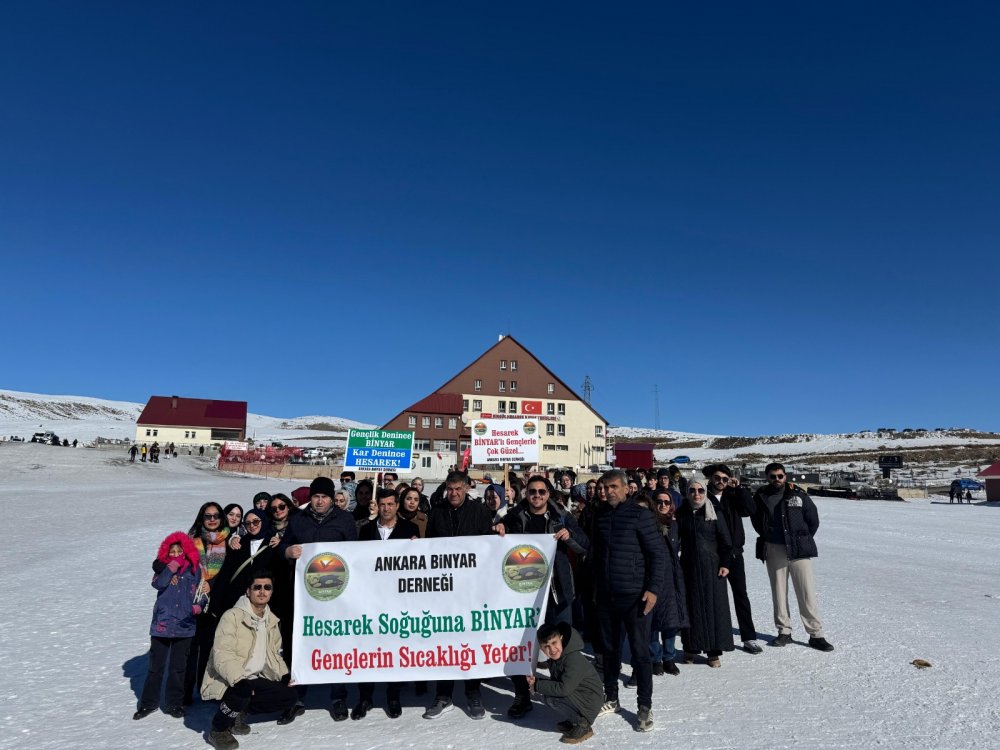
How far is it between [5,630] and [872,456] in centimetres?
10182

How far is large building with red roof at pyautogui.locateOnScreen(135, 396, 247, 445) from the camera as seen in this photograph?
82.7m

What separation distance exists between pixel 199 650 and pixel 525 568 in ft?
10.4

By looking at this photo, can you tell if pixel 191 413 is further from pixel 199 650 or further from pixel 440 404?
pixel 199 650

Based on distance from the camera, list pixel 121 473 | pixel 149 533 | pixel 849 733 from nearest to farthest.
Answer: pixel 849 733 < pixel 149 533 < pixel 121 473

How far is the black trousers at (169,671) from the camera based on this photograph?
18.4 feet

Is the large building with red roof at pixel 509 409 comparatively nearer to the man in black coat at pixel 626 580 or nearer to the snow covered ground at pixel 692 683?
the snow covered ground at pixel 692 683

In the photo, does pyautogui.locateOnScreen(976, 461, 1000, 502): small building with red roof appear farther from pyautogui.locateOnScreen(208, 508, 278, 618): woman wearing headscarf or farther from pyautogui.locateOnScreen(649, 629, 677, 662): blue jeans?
pyautogui.locateOnScreen(208, 508, 278, 618): woman wearing headscarf

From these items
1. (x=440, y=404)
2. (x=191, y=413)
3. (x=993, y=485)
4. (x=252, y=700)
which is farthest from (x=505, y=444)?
(x=191, y=413)

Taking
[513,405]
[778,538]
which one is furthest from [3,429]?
[778,538]

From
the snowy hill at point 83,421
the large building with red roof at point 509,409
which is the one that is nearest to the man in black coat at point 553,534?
the large building with red roof at point 509,409

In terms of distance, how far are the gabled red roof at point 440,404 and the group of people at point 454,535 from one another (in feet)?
183

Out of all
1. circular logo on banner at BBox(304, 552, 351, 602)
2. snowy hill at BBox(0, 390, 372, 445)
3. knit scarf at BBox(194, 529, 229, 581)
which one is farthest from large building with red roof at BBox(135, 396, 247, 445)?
circular logo on banner at BBox(304, 552, 351, 602)

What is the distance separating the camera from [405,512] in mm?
7523

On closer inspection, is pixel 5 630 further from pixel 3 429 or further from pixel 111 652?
pixel 3 429
